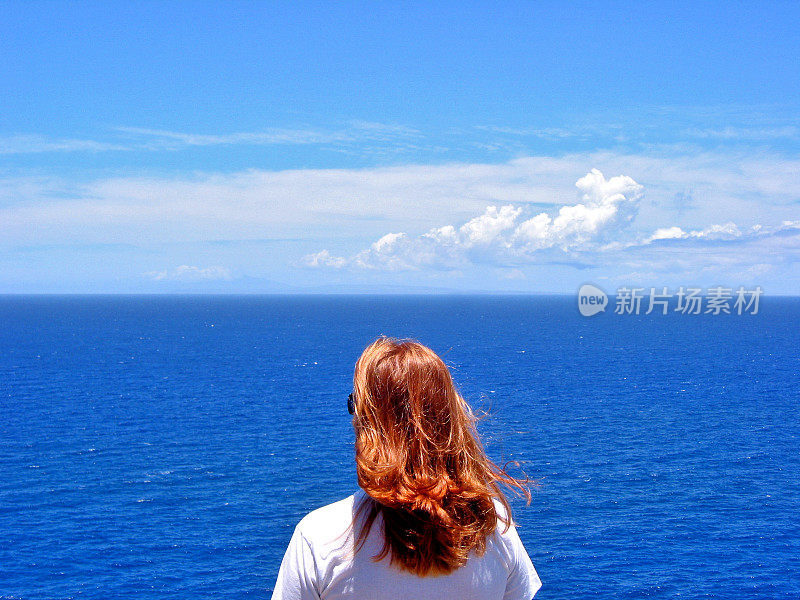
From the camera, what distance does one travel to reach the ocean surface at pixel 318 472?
33.7m

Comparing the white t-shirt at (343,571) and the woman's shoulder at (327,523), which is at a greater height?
the woman's shoulder at (327,523)

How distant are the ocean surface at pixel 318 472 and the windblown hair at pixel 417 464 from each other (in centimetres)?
322

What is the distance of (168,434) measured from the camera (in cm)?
5703

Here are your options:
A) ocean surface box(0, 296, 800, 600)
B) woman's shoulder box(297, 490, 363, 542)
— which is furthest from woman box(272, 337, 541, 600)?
ocean surface box(0, 296, 800, 600)

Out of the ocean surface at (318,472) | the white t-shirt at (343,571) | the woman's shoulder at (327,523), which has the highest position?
the woman's shoulder at (327,523)

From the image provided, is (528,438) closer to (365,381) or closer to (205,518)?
(205,518)

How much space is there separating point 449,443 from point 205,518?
40222 mm

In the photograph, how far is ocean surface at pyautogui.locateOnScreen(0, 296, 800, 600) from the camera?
111 ft

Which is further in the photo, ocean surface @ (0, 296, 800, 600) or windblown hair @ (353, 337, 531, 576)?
ocean surface @ (0, 296, 800, 600)

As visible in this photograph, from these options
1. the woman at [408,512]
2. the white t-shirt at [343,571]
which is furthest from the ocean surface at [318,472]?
the white t-shirt at [343,571]

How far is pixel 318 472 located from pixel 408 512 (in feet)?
146

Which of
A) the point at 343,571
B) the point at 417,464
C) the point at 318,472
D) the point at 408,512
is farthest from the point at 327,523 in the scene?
the point at 318,472

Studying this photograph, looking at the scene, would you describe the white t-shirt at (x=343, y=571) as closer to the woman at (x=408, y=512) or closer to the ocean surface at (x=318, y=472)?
the woman at (x=408, y=512)

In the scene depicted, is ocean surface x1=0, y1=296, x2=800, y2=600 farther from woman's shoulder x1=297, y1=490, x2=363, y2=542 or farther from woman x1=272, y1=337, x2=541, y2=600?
woman's shoulder x1=297, y1=490, x2=363, y2=542
